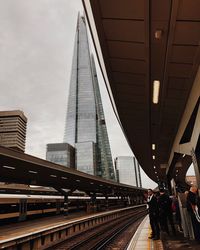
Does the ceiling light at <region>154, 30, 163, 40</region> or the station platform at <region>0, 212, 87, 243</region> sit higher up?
the ceiling light at <region>154, 30, 163, 40</region>

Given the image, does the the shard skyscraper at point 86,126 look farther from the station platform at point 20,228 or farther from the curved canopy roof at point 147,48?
the curved canopy roof at point 147,48

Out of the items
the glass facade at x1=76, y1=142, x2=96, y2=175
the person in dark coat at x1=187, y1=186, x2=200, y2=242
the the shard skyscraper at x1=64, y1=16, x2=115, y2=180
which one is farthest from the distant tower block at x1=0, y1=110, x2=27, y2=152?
the person in dark coat at x1=187, y1=186, x2=200, y2=242

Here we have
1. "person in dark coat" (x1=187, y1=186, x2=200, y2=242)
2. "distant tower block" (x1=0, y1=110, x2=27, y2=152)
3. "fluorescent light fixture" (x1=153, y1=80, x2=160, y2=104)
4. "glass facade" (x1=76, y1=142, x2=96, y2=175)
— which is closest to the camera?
"person in dark coat" (x1=187, y1=186, x2=200, y2=242)

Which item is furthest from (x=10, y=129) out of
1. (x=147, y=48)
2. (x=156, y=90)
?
(x=147, y=48)

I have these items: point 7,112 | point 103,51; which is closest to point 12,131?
point 7,112

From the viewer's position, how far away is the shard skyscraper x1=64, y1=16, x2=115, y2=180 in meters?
132

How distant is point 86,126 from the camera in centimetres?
14938

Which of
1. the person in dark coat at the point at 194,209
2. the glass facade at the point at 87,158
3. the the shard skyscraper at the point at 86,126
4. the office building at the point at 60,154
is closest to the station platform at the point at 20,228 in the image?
the person in dark coat at the point at 194,209

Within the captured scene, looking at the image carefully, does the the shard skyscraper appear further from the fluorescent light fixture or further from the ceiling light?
the ceiling light

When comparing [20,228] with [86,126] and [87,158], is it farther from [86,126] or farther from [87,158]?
[86,126]

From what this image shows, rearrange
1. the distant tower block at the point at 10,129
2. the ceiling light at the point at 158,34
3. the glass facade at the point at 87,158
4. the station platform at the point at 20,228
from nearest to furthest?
the ceiling light at the point at 158,34, the station platform at the point at 20,228, the glass facade at the point at 87,158, the distant tower block at the point at 10,129

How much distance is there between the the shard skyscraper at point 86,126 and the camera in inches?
5187

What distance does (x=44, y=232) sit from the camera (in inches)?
501


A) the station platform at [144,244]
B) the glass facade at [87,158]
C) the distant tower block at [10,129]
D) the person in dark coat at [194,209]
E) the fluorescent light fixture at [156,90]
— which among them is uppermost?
the distant tower block at [10,129]
